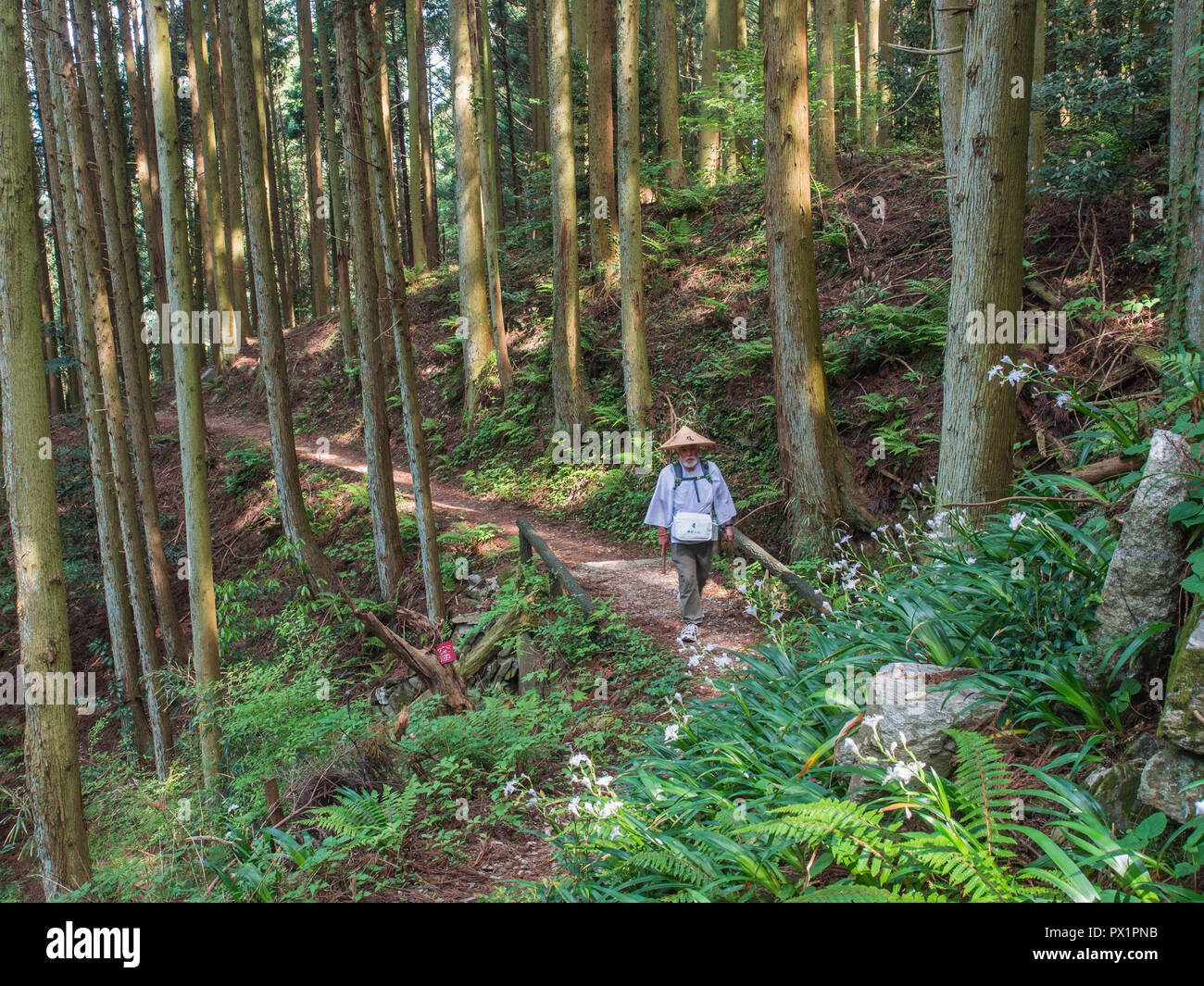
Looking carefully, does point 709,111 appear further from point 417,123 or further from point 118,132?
point 118,132

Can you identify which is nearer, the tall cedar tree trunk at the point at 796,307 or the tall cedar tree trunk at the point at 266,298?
the tall cedar tree trunk at the point at 796,307

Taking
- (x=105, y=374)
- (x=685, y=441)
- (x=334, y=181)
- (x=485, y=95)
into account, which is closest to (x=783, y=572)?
(x=685, y=441)

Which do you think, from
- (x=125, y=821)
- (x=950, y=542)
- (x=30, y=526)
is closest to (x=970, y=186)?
(x=950, y=542)

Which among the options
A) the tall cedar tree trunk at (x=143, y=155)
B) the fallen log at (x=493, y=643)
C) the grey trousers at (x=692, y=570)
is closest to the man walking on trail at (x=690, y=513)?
the grey trousers at (x=692, y=570)

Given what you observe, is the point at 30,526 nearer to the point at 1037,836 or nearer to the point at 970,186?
the point at 1037,836

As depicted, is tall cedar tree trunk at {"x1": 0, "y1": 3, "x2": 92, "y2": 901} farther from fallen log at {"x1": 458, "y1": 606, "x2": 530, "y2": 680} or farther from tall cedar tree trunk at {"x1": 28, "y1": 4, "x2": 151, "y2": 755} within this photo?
tall cedar tree trunk at {"x1": 28, "y1": 4, "x2": 151, "y2": 755}

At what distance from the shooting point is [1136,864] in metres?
2.28

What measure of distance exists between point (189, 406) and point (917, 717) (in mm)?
7978

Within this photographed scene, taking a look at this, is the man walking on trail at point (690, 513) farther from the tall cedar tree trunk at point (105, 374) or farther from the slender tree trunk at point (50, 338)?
the slender tree trunk at point (50, 338)

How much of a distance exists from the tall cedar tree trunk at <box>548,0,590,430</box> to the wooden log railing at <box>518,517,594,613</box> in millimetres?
4493

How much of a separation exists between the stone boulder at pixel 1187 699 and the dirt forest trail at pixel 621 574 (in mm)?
2302

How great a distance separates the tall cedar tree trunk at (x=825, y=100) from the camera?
15109 mm

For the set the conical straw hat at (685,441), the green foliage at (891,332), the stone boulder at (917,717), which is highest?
the green foliage at (891,332)

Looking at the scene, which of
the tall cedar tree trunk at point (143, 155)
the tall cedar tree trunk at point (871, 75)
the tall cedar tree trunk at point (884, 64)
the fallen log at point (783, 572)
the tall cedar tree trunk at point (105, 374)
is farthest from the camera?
the tall cedar tree trunk at point (884, 64)
